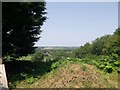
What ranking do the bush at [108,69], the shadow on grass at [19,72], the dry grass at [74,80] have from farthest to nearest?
1. the bush at [108,69]
2. the shadow on grass at [19,72]
3. the dry grass at [74,80]

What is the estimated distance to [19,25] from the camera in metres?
17.8

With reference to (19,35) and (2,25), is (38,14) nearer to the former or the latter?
(19,35)

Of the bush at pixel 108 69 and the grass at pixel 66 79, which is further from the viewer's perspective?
the bush at pixel 108 69

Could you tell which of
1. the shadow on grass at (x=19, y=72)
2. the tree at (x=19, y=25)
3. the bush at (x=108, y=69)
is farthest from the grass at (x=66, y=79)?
the tree at (x=19, y=25)

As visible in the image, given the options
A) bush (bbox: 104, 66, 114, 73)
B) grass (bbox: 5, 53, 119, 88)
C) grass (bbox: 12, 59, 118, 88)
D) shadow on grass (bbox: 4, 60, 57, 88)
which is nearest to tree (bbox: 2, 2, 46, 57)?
shadow on grass (bbox: 4, 60, 57, 88)

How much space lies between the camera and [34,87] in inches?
525

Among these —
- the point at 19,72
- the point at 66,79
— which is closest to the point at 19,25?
the point at 19,72

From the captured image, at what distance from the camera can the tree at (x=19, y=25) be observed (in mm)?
16016

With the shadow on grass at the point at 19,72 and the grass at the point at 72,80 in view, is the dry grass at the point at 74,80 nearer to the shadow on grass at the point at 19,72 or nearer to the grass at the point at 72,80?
the grass at the point at 72,80

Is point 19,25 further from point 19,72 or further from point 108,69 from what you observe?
point 108,69

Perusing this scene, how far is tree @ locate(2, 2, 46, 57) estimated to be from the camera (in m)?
16.0

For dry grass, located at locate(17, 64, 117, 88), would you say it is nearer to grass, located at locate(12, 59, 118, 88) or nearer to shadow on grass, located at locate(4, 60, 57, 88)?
grass, located at locate(12, 59, 118, 88)

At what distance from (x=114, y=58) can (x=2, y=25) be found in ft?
25.9

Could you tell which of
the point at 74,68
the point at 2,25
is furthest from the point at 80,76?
the point at 2,25
